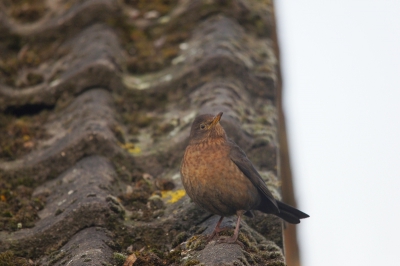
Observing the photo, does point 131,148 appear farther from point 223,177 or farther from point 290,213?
point 290,213

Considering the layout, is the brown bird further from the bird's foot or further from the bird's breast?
the bird's foot

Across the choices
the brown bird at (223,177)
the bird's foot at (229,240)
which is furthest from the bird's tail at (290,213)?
the bird's foot at (229,240)

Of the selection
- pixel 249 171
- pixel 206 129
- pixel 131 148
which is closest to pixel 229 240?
pixel 249 171

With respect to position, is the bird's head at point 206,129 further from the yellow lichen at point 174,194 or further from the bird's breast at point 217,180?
the yellow lichen at point 174,194

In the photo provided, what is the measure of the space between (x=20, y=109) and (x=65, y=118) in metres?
0.41

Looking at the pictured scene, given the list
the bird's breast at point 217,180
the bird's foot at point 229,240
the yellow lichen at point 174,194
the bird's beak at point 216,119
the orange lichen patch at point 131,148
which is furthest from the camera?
the orange lichen patch at point 131,148

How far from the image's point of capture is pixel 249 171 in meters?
3.65

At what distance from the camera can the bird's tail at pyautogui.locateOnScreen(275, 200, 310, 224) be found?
3.73m

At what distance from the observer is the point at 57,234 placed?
10.3 ft

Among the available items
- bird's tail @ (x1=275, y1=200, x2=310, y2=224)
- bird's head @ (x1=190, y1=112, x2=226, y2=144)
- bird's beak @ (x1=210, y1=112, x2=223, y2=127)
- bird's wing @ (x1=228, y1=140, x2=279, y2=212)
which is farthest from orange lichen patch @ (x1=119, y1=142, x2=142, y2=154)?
bird's tail @ (x1=275, y1=200, x2=310, y2=224)

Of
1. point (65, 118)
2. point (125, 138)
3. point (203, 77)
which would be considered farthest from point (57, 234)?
point (203, 77)

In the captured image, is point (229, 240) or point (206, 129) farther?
point (206, 129)

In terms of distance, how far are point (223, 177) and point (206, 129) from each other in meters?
0.31

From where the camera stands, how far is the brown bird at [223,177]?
3592mm
